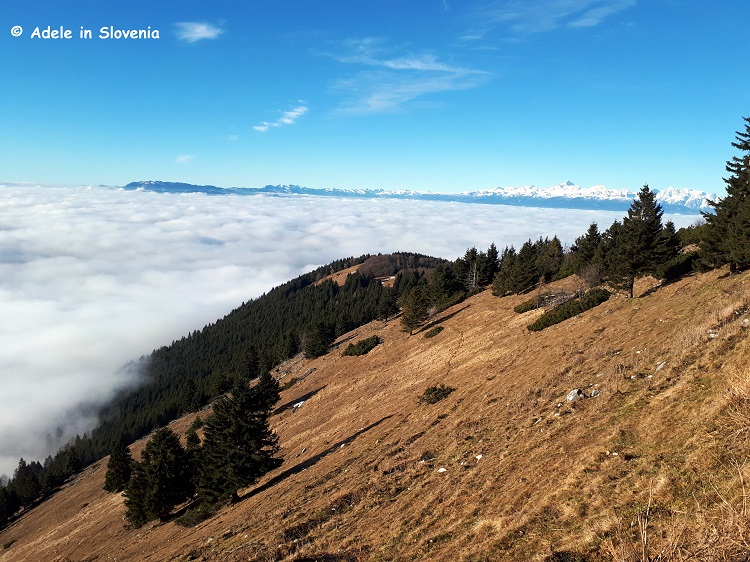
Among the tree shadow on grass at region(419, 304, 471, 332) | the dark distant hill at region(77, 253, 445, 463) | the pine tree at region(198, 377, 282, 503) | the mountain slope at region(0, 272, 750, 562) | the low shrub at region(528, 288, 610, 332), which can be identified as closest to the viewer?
the mountain slope at region(0, 272, 750, 562)

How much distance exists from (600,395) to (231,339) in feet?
643

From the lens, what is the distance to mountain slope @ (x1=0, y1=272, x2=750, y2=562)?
26.9ft

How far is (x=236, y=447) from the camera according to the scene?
1112 inches

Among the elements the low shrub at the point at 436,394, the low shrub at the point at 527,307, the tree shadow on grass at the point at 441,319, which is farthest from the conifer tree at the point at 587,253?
the low shrub at the point at 436,394

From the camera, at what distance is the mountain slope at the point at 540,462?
8.20 m

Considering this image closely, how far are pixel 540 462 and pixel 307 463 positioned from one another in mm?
21283

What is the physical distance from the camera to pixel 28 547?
147 ft

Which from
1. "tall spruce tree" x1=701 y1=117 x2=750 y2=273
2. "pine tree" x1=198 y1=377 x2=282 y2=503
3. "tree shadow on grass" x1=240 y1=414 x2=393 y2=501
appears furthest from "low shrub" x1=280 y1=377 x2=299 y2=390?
"tall spruce tree" x1=701 y1=117 x2=750 y2=273

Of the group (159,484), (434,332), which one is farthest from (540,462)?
(434,332)

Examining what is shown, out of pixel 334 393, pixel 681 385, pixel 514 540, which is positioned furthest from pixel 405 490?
pixel 334 393

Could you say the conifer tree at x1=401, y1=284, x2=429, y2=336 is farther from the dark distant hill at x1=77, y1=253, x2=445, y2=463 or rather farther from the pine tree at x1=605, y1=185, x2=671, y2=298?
the dark distant hill at x1=77, y1=253, x2=445, y2=463

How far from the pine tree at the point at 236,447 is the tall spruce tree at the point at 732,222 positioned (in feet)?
136

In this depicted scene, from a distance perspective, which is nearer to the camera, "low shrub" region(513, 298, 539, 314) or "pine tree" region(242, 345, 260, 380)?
"low shrub" region(513, 298, 539, 314)

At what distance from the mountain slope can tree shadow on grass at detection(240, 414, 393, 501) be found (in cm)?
21
